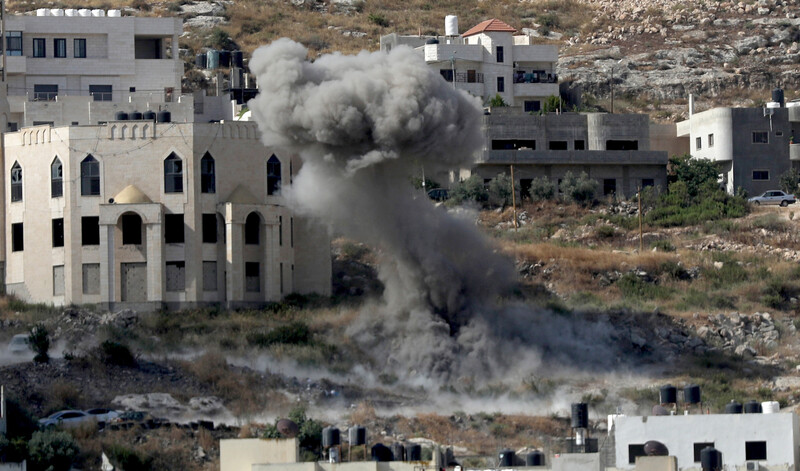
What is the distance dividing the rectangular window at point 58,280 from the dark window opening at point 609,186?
3002cm

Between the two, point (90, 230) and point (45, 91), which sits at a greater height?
point (45, 91)

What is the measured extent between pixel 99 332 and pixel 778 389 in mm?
24835

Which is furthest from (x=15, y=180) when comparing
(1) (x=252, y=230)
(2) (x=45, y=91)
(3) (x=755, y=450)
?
(3) (x=755, y=450)

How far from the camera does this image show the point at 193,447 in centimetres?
6094

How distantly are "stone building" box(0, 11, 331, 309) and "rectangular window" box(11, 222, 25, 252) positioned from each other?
0.04 metres

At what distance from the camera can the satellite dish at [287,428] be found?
56406 mm

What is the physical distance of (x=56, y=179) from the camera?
81688mm

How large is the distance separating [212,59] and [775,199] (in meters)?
33.8

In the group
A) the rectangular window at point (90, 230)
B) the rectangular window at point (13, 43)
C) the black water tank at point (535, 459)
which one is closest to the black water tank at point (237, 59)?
the rectangular window at point (13, 43)

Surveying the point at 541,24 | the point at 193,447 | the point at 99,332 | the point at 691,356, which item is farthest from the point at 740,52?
the point at 193,447

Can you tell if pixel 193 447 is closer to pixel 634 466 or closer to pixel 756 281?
pixel 634 466

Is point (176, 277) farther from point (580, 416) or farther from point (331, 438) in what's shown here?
point (580, 416)

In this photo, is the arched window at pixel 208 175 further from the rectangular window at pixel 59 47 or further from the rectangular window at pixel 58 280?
the rectangular window at pixel 59 47

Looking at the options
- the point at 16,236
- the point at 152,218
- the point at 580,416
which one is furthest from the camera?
the point at 16,236
